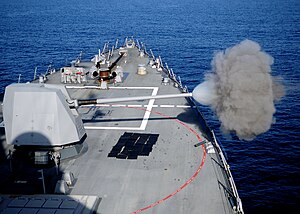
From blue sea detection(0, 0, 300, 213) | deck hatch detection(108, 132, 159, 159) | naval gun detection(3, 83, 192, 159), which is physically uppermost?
naval gun detection(3, 83, 192, 159)

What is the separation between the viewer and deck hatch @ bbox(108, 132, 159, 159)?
16.9 metres

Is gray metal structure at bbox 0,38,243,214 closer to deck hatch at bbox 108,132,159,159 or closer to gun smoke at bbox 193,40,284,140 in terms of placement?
deck hatch at bbox 108,132,159,159

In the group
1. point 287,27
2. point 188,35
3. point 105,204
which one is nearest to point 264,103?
point 105,204

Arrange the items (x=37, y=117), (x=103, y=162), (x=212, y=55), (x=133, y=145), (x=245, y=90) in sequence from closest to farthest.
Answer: (x=245, y=90) → (x=37, y=117) → (x=103, y=162) → (x=133, y=145) → (x=212, y=55)

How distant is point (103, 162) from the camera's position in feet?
53.0

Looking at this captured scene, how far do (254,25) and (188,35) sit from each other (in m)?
22.3

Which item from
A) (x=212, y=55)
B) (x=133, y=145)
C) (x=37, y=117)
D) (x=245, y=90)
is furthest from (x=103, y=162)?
(x=212, y=55)

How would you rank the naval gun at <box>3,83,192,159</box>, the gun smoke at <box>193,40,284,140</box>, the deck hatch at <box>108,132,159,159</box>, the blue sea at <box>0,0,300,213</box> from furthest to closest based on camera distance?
the blue sea at <box>0,0,300,213</box> < the deck hatch at <box>108,132,159,159</box> < the naval gun at <box>3,83,192,159</box> < the gun smoke at <box>193,40,284,140</box>

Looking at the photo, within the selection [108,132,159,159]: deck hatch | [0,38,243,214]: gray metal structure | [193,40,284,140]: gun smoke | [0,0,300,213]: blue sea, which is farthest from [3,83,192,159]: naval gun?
[0,0,300,213]: blue sea

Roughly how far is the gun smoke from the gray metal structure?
2074mm

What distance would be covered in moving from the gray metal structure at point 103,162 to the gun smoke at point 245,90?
2074mm

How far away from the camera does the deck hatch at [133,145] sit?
16.9 metres

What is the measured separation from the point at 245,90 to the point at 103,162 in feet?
21.8

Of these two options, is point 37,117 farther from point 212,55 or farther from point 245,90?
point 212,55
